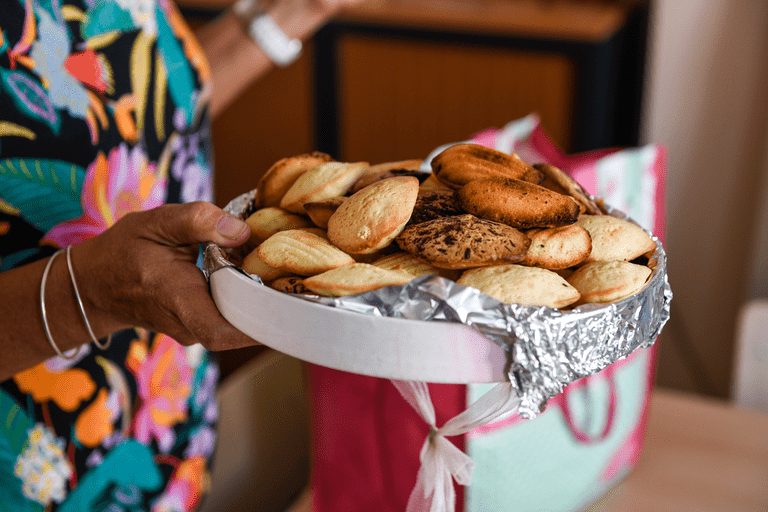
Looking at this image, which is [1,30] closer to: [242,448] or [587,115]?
[242,448]

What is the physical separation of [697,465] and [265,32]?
0.83 meters

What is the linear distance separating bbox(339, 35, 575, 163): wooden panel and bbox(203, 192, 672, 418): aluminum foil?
1.11 meters

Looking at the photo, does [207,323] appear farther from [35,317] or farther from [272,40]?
[272,40]

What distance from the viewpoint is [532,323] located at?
287mm

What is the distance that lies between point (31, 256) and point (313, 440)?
370mm

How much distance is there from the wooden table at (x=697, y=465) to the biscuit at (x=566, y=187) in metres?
0.45

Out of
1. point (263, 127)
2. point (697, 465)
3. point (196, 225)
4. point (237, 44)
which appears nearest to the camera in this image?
point (196, 225)

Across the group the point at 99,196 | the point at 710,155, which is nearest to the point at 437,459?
the point at 99,196

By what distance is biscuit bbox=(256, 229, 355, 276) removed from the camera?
335mm

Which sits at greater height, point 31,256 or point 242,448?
point 31,256

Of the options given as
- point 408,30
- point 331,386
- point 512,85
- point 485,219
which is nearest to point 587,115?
point 512,85

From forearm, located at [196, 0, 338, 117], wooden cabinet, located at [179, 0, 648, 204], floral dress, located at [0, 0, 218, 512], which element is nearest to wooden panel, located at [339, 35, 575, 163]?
wooden cabinet, located at [179, 0, 648, 204]

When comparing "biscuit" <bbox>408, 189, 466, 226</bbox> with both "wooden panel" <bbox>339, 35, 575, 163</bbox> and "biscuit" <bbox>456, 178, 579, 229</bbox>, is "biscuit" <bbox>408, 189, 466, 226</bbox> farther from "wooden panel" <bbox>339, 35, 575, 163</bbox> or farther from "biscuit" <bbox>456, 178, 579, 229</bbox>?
"wooden panel" <bbox>339, 35, 575, 163</bbox>

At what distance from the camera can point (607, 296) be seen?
32 cm
